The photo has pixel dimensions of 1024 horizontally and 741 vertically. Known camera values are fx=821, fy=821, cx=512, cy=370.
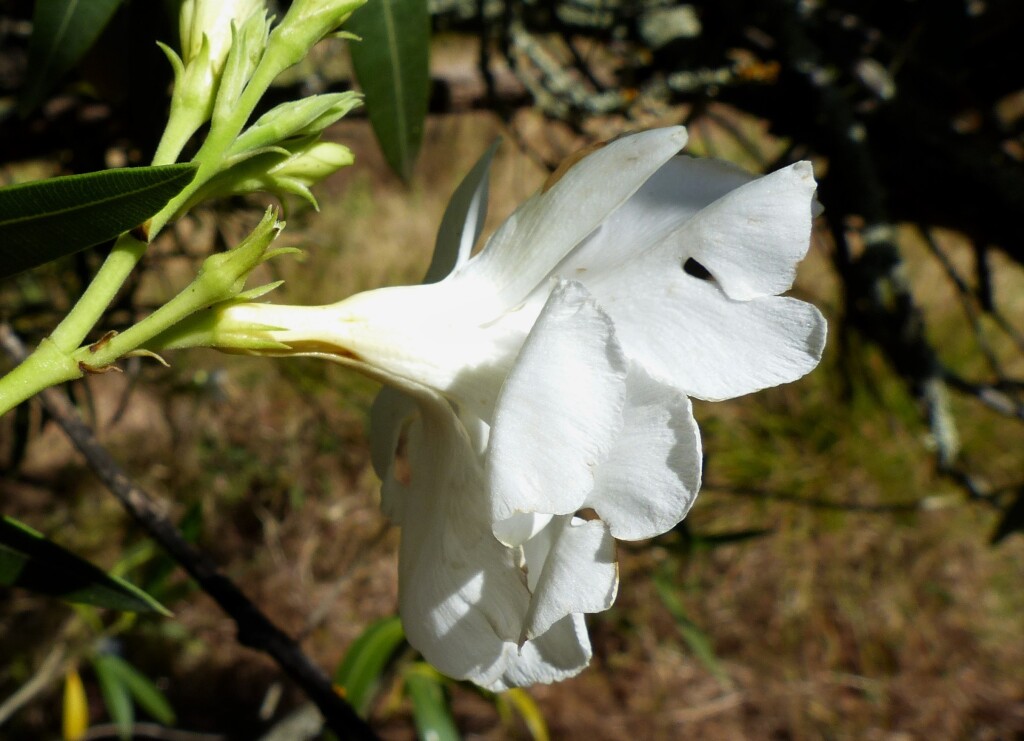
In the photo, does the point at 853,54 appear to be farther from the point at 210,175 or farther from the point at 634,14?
the point at 210,175

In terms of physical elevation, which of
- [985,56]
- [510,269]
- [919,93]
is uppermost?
[510,269]

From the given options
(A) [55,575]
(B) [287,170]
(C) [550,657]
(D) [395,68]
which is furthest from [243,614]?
(D) [395,68]

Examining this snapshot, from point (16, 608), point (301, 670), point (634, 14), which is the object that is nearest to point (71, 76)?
point (634, 14)

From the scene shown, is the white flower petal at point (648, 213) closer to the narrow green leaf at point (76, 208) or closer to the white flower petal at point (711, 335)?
the white flower petal at point (711, 335)

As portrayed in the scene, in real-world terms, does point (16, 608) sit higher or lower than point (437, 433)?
lower

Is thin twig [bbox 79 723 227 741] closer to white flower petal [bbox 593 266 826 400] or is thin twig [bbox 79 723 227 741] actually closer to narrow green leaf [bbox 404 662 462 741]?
narrow green leaf [bbox 404 662 462 741]

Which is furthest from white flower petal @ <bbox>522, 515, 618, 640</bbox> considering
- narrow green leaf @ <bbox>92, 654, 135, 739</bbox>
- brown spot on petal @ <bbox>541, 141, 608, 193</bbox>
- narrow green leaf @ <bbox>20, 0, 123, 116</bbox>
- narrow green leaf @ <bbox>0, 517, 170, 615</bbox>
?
narrow green leaf @ <bbox>92, 654, 135, 739</bbox>

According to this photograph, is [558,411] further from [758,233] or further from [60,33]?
[60,33]
